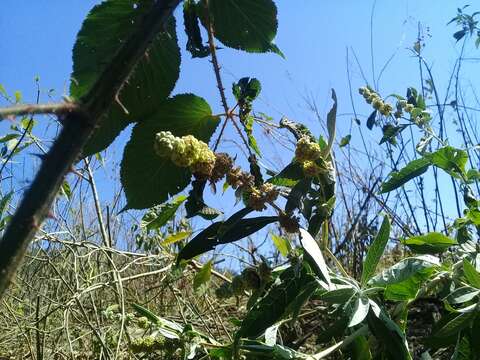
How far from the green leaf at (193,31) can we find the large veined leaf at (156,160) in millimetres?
72

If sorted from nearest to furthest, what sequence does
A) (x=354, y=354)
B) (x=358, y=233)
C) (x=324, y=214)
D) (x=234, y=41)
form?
(x=234, y=41)
(x=324, y=214)
(x=354, y=354)
(x=358, y=233)

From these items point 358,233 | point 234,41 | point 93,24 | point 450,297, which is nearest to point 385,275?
point 450,297

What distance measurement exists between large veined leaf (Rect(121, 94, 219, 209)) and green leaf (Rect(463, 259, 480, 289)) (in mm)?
574

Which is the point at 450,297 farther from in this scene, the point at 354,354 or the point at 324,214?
the point at 324,214

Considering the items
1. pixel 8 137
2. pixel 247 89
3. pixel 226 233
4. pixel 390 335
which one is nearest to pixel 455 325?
pixel 390 335

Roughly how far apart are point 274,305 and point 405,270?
26 cm


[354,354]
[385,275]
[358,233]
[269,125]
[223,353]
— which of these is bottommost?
[223,353]

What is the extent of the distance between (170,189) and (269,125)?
24 cm

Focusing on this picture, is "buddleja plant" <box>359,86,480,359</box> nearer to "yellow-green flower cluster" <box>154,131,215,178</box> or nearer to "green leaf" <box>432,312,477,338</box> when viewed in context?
"green leaf" <box>432,312,477,338</box>

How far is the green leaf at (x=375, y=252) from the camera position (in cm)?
102

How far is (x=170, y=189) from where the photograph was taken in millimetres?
804

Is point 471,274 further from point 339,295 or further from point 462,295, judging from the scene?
point 339,295

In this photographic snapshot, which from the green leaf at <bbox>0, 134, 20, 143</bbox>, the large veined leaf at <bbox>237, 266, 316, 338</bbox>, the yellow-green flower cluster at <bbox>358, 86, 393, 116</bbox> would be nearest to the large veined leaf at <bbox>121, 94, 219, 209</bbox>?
the large veined leaf at <bbox>237, 266, 316, 338</bbox>

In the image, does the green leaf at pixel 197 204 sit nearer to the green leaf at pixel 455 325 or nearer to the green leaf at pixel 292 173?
the green leaf at pixel 292 173
